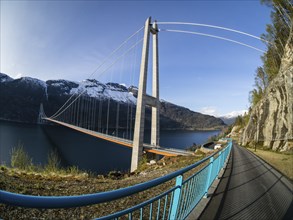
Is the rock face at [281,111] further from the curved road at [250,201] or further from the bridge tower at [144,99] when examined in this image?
the bridge tower at [144,99]

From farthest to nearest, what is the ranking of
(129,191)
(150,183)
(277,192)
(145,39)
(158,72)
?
(158,72) → (145,39) → (277,192) → (150,183) → (129,191)

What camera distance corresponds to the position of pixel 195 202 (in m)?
4.39

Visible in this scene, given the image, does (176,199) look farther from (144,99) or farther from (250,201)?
(144,99)

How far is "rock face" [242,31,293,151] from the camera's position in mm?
17188

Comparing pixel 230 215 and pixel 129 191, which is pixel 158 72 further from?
pixel 129 191

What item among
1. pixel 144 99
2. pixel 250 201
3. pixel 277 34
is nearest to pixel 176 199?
pixel 250 201

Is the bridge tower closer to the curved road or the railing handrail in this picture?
the curved road

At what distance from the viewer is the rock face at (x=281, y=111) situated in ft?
56.4

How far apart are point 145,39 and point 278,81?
1636cm

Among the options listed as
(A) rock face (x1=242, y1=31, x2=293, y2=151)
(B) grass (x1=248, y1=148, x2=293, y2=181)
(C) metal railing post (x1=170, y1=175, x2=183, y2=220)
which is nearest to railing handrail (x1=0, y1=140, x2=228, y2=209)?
(C) metal railing post (x1=170, y1=175, x2=183, y2=220)

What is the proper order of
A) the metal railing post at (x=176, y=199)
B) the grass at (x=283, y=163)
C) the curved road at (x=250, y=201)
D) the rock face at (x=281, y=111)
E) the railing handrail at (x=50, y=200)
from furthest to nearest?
the rock face at (x=281, y=111), the grass at (x=283, y=163), the curved road at (x=250, y=201), the metal railing post at (x=176, y=199), the railing handrail at (x=50, y=200)

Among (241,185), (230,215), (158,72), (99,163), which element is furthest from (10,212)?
(99,163)

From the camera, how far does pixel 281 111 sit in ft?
69.4

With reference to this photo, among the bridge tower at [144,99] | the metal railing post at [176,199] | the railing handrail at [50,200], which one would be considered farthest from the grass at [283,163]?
the bridge tower at [144,99]
